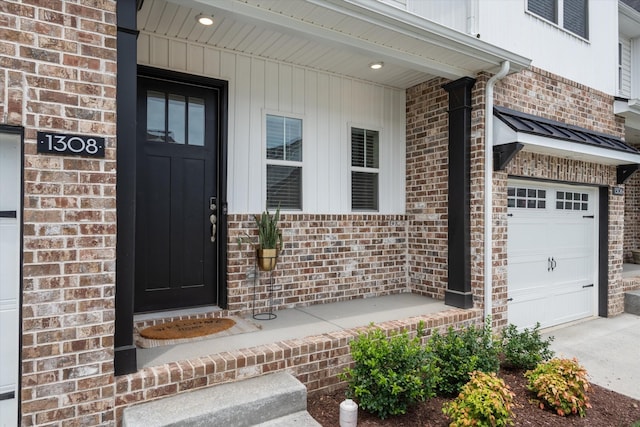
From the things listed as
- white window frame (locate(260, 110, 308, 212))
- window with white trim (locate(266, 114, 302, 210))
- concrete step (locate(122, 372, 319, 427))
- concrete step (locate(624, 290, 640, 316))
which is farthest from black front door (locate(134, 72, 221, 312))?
concrete step (locate(624, 290, 640, 316))

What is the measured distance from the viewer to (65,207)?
2.55m

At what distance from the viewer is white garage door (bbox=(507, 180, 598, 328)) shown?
5.27 meters

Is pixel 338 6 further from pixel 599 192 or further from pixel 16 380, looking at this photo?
pixel 599 192

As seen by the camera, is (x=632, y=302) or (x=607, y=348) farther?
(x=632, y=302)

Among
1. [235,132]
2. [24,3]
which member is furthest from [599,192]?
[24,3]

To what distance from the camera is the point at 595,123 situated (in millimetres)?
6211

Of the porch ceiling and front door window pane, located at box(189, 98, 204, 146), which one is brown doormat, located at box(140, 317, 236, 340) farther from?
the porch ceiling

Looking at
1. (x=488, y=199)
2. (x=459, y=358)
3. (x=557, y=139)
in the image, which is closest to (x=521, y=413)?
(x=459, y=358)

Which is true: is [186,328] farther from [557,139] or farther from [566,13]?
[566,13]

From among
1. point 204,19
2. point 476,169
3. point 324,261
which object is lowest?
point 324,261

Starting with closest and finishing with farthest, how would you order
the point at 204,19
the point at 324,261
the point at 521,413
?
1. the point at 521,413
2. the point at 204,19
3. the point at 324,261

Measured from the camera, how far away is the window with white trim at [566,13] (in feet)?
18.3

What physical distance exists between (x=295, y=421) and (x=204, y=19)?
11.3ft

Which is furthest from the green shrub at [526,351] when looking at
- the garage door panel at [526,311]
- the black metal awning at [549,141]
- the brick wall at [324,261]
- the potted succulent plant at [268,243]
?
the potted succulent plant at [268,243]
